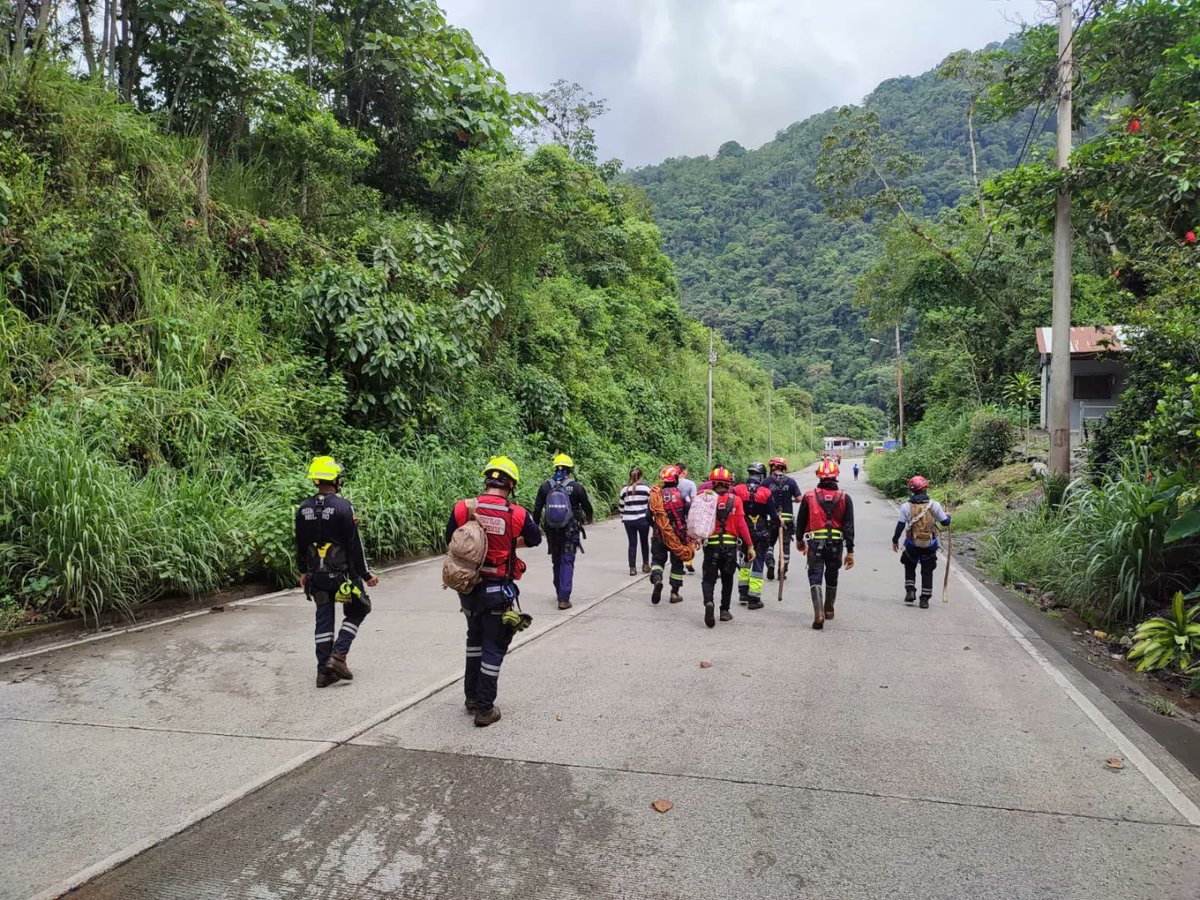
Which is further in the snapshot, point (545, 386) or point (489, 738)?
point (545, 386)

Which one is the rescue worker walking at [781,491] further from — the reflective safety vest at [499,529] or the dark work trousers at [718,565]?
the reflective safety vest at [499,529]

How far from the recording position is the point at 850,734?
469 centimetres

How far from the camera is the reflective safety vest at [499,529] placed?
→ 488 centimetres

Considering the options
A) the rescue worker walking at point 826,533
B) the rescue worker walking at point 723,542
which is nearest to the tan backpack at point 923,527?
the rescue worker walking at point 826,533

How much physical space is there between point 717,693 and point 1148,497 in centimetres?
557

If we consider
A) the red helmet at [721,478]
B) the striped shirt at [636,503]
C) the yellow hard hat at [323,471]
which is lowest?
the striped shirt at [636,503]

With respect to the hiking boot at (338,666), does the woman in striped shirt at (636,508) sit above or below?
above

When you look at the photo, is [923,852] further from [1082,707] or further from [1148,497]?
[1148,497]

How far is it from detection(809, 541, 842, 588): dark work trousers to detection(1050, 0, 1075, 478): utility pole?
6359mm

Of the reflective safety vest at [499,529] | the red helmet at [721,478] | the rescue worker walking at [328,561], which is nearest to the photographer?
the reflective safety vest at [499,529]

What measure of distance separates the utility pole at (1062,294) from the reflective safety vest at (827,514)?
6274 millimetres

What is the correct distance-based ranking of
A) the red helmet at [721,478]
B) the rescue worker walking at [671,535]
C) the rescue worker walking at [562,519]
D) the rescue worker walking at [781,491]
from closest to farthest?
the red helmet at [721,478] < the rescue worker walking at [562,519] < the rescue worker walking at [671,535] < the rescue worker walking at [781,491]

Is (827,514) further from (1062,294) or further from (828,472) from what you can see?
(1062,294)

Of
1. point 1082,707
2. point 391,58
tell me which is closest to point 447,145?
point 391,58
